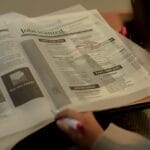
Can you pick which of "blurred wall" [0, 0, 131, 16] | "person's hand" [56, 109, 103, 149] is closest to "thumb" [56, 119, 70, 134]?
"person's hand" [56, 109, 103, 149]

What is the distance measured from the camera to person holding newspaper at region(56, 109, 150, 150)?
636 mm

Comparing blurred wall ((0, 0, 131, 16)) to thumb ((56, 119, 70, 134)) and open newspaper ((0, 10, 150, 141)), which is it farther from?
thumb ((56, 119, 70, 134))

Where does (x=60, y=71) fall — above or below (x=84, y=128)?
above

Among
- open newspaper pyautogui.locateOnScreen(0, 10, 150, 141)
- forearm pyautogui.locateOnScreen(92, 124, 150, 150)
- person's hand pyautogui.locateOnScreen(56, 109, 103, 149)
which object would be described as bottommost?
forearm pyautogui.locateOnScreen(92, 124, 150, 150)

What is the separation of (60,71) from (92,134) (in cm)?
14

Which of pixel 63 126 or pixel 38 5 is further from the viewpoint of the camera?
pixel 38 5

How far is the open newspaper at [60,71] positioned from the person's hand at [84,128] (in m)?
0.02

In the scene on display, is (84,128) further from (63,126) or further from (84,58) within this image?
(84,58)

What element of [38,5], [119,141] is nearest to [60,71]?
[119,141]

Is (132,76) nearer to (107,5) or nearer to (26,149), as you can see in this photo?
(26,149)

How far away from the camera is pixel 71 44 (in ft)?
2.69

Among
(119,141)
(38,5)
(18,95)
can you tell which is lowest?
(119,141)

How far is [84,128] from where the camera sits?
667mm

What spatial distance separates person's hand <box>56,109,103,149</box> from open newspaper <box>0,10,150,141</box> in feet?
0.05
